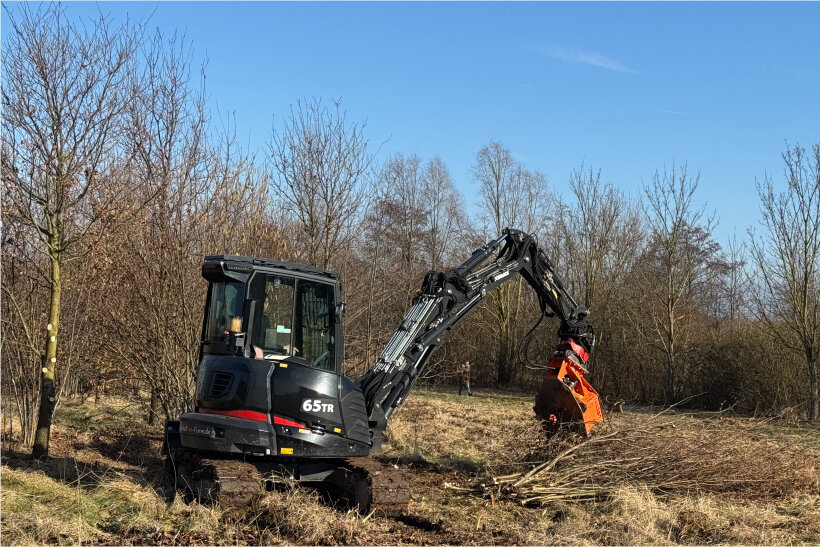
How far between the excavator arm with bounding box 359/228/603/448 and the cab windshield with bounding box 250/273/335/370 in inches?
36.8

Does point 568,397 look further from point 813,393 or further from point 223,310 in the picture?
point 813,393

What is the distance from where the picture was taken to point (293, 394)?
803 cm

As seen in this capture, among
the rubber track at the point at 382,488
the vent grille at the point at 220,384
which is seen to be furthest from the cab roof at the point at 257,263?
the rubber track at the point at 382,488

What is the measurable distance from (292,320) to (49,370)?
183 inches

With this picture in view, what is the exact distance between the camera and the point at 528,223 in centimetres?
3538

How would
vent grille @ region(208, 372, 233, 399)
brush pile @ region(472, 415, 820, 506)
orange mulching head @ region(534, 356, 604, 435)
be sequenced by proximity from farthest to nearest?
orange mulching head @ region(534, 356, 604, 435) → brush pile @ region(472, 415, 820, 506) → vent grille @ region(208, 372, 233, 399)

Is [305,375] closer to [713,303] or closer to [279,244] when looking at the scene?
[279,244]

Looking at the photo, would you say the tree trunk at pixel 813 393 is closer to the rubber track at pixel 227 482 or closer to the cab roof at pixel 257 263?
the cab roof at pixel 257 263

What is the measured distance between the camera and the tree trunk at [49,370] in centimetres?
1089

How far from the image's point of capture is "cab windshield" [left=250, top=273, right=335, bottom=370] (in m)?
8.48

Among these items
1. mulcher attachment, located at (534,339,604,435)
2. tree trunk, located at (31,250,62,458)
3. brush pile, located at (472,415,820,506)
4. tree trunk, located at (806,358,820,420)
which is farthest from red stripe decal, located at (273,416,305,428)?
tree trunk, located at (806,358,820,420)

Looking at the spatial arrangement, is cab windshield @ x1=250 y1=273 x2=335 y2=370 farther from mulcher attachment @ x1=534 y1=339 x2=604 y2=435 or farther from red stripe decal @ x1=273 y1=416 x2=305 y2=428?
mulcher attachment @ x1=534 y1=339 x2=604 y2=435

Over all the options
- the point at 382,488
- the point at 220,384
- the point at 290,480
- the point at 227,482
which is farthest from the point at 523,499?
the point at 220,384

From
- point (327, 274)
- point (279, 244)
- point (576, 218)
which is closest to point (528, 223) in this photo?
point (576, 218)
